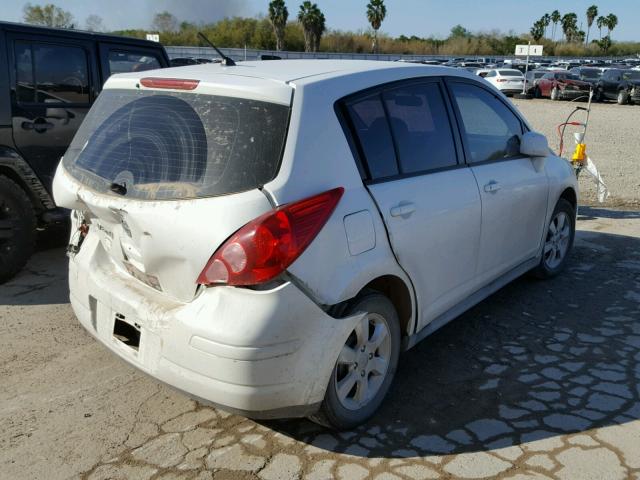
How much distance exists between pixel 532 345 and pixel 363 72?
2.09 metres

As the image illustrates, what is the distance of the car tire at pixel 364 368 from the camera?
294 cm

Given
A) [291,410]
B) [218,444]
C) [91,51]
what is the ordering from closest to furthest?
[291,410], [218,444], [91,51]

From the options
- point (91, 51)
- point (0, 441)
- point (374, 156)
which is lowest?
point (0, 441)

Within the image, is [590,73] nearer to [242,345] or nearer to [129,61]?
[129,61]

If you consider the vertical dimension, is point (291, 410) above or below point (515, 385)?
above

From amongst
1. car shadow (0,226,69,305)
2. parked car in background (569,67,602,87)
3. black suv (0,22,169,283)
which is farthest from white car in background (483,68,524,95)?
car shadow (0,226,69,305)


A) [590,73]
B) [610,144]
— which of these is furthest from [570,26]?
[610,144]

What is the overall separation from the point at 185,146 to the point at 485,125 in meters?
2.31

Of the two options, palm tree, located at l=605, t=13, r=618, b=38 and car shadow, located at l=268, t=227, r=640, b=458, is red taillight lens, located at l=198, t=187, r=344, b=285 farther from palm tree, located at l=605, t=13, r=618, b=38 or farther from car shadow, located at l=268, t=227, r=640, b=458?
palm tree, located at l=605, t=13, r=618, b=38

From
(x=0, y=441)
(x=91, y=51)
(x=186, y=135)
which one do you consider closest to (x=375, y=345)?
(x=186, y=135)

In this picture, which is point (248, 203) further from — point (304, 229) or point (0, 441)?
point (0, 441)

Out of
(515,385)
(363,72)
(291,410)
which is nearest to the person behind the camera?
(291,410)

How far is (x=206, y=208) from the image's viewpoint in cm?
262

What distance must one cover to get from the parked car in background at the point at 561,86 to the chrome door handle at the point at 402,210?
98.1 feet
